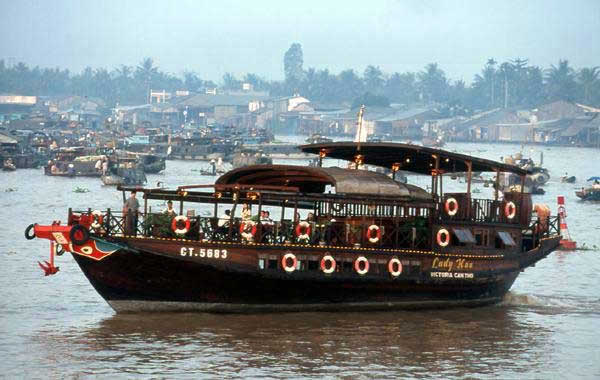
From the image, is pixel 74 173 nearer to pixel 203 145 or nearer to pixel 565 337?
pixel 203 145

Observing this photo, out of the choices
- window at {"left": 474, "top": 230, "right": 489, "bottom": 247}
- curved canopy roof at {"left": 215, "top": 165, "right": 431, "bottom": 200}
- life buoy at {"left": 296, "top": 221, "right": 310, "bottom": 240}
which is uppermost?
curved canopy roof at {"left": 215, "top": 165, "right": 431, "bottom": 200}

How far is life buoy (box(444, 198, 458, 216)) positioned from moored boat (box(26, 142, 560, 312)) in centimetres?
3

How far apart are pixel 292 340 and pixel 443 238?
517cm

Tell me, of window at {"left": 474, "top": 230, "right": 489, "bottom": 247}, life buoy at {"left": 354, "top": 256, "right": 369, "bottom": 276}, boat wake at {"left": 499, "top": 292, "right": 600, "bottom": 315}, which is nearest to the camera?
life buoy at {"left": 354, "top": 256, "right": 369, "bottom": 276}

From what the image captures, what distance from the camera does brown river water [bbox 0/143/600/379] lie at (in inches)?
928

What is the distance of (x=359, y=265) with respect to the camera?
2833 cm

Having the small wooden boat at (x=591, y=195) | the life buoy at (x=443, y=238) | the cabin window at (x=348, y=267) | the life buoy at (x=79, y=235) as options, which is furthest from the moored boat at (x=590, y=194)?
the life buoy at (x=79, y=235)

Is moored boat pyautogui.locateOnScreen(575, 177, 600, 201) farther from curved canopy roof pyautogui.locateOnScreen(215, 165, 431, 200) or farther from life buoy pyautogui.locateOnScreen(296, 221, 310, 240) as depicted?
life buoy pyautogui.locateOnScreen(296, 221, 310, 240)

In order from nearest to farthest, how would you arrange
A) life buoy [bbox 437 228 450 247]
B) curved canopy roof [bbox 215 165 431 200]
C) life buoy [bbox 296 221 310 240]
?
life buoy [bbox 296 221 310 240] → curved canopy roof [bbox 215 165 431 200] → life buoy [bbox 437 228 450 247]

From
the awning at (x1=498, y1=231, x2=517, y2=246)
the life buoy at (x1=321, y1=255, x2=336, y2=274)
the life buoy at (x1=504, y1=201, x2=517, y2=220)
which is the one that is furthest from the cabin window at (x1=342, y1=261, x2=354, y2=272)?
the life buoy at (x1=504, y1=201, x2=517, y2=220)

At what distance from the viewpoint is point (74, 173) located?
302 ft

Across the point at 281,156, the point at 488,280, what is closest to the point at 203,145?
the point at 281,156

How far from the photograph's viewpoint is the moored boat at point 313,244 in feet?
88.4

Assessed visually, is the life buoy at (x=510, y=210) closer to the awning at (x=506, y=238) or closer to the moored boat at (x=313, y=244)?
the moored boat at (x=313, y=244)
